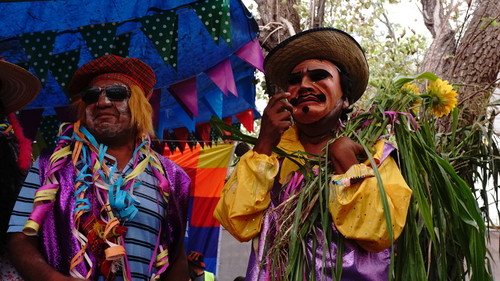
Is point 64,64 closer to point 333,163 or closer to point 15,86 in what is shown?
point 15,86

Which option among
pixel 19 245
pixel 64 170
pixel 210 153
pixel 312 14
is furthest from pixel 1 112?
pixel 210 153

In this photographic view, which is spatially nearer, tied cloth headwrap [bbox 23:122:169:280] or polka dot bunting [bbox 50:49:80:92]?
tied cloth headwrap [bbox 23:122:169:280]

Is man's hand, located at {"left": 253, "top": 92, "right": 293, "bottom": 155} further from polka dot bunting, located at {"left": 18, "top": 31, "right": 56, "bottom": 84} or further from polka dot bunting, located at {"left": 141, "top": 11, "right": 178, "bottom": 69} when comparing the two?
polka dot bunting, located at {"left": 18, "top": 31, "right": 56, "bottom": 84}

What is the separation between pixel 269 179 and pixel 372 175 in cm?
44

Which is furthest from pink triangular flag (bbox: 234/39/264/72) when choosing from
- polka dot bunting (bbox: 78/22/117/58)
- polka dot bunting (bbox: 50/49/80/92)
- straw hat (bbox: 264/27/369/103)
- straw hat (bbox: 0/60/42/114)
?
straw hat (bbox: 0/60/42/114)

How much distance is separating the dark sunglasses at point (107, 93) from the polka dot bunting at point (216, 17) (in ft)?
1.98

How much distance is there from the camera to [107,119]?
2656 millimetres

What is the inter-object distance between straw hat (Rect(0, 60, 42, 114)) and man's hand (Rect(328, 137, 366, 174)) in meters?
1.64

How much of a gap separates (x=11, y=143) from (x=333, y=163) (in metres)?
1.68

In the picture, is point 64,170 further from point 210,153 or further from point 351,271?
point 210,153

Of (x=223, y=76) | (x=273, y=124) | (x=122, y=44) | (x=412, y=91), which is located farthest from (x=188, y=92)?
(x=412, y=91)

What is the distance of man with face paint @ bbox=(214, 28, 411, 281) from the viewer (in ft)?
7.32

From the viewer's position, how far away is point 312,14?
5.11 m

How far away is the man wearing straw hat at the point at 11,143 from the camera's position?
2.71 m
